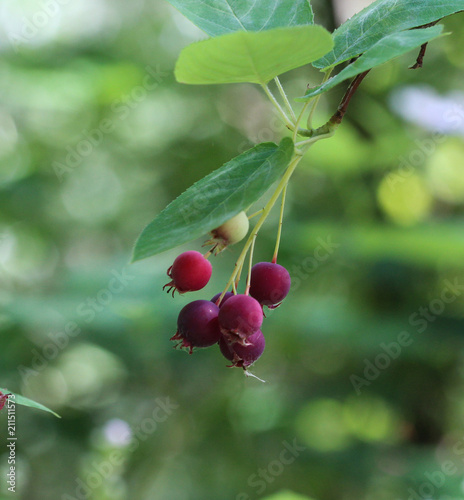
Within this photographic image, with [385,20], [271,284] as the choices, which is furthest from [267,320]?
[385,20]

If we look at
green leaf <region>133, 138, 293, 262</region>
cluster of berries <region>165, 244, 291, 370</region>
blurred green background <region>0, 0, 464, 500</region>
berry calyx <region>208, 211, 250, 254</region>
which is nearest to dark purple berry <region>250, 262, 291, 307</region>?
cluster of berries <region>165, 244, 291, 370</region>

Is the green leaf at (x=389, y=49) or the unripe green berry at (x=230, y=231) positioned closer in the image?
the green leaf at (x=389, y=49)

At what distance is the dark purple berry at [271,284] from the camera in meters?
0.82

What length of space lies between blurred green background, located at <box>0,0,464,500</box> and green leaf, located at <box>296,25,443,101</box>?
2390mm

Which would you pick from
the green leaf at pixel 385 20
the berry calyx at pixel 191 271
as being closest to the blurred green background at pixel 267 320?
the berry calyx at pixel 191 271

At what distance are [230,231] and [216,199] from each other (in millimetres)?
158

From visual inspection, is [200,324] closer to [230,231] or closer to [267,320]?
[230,231]

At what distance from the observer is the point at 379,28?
2.20ft

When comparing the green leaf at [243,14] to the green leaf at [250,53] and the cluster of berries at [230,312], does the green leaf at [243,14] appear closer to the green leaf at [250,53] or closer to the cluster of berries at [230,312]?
the green leaf at [250,53]

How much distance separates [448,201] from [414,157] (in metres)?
0.48

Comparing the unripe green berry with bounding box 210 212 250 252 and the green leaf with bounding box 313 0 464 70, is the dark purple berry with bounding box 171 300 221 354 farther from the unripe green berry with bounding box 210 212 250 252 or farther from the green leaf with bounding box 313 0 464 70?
the green leaf with bounding box 313 0 464 70

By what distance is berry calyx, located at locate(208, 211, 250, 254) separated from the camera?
723mm

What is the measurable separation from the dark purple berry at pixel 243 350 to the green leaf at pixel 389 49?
0.37m

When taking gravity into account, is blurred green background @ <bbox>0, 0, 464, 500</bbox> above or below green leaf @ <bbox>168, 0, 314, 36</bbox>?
below
